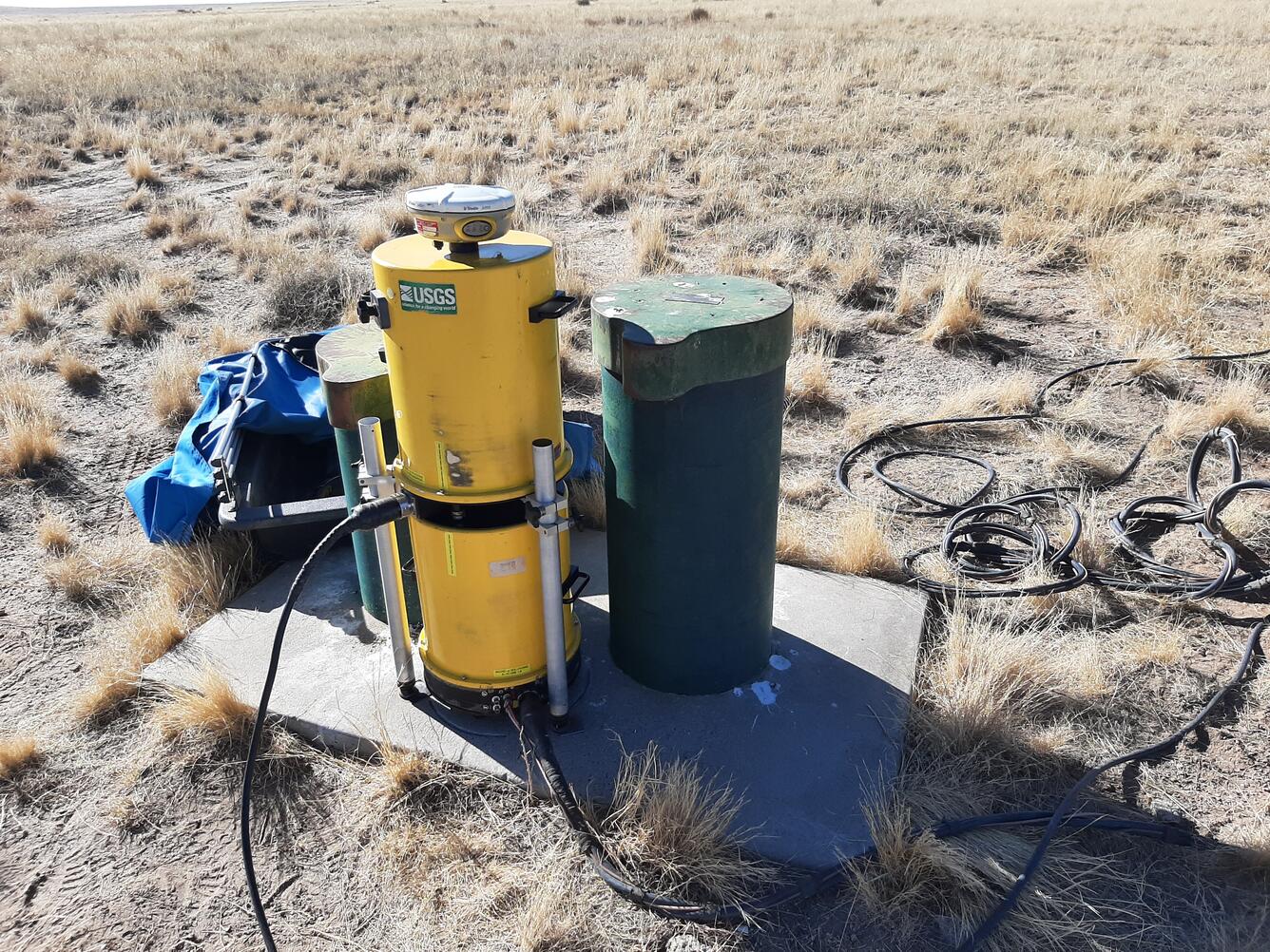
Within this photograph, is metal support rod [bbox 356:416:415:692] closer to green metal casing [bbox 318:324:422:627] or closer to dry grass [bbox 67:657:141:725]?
green metal casing [bbox 318:324:422:627]

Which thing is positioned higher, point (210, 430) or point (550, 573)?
point (550, 573)

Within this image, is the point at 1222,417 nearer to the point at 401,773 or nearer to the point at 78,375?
the point at 401,773

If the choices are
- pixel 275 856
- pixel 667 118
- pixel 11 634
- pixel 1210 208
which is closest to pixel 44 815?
pixel 275 856

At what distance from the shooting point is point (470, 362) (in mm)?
2609

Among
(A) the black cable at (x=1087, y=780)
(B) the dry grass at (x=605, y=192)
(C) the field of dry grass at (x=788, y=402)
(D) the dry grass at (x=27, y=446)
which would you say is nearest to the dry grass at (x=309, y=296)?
(C) the field of dry grass at (x=788, y=402)

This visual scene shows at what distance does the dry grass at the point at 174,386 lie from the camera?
6027 mm

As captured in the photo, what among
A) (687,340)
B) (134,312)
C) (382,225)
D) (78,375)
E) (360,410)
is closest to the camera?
(687,340)

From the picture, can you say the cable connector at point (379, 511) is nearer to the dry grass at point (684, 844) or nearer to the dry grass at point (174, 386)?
the dry grass at point (684, 844)

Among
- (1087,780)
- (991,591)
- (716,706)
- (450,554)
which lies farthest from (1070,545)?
(450,554)

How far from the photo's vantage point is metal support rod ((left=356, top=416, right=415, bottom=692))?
2.92 meters

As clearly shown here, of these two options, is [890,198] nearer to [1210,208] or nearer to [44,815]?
[1210,208]

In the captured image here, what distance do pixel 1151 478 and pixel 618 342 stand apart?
145 inches

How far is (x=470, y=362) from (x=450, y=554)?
64cm

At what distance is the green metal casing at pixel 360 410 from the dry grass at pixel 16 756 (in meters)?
1.23
